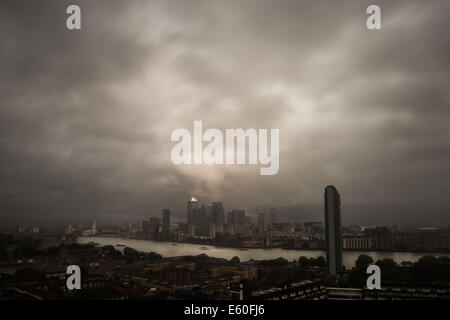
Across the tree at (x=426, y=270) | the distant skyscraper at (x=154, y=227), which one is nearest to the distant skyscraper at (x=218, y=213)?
the distant skyscraper at (x=154, y=227)

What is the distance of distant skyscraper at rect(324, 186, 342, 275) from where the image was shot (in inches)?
370

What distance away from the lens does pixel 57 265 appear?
521 centimetres

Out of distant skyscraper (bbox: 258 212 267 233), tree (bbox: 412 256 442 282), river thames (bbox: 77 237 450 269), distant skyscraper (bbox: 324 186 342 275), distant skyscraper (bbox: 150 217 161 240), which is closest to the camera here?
river thames (bbox: 77 237 450 269)

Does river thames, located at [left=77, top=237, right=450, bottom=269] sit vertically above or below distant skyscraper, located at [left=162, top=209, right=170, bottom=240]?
below

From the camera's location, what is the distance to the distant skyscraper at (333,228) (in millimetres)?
9398

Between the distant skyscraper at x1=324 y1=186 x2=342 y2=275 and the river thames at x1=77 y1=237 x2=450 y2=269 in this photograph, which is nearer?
the river thames at x1=77 y1=237 x2=450 y2=269

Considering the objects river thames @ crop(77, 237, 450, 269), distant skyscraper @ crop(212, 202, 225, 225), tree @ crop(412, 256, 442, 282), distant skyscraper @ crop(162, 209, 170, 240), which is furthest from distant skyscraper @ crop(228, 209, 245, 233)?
tree @ crop(412, 256, 442, 282)

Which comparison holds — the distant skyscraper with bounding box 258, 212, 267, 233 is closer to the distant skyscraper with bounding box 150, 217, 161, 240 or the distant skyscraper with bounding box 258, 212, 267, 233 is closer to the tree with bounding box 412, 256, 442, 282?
the distant skyscraper with bounding box 150, 217, 161, 240

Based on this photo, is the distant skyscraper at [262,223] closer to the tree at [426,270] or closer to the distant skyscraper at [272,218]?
the distant skyscraper at [272,218]

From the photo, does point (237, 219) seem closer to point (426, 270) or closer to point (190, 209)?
point (190, 209)

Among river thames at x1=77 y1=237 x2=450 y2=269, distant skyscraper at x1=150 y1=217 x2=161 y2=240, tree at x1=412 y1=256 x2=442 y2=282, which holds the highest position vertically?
distant skyscraper at x1=150 y1=217 x2=161 y2=240

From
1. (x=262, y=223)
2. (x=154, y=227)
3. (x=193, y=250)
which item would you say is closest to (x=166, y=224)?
(x=154, y=227)

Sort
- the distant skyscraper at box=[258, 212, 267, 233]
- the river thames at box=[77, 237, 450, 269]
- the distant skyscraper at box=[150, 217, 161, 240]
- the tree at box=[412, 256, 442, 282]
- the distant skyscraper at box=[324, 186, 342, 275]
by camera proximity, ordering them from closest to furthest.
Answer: the river thames at box=[77, 237, 450, 269]
the distant skyscraper at box=[150, 217, 161, 240]
the distant skyscraper at box=[258, 212, 267, 233]
the tree at box=[412, 256, 442, 282]
the distant skyscraper at box=[324, 186, 342, 275]

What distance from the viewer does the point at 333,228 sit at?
10094mm
